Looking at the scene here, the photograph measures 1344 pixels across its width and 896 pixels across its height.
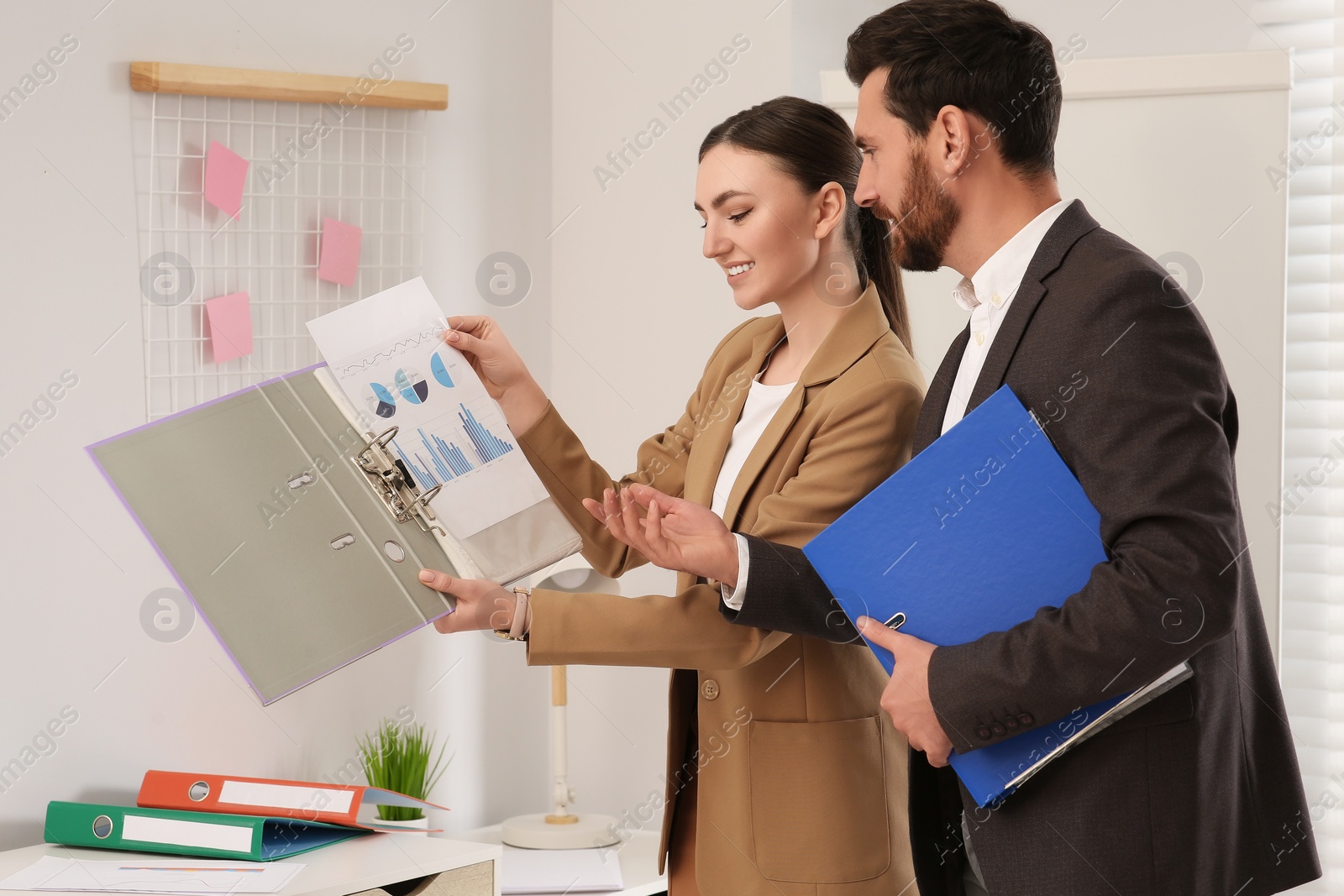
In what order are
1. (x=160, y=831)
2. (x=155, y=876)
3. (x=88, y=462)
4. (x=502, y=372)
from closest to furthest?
(x=502, y=372) < (x=155, y=876) < (x=160, y=831) < (x=88, y=462)

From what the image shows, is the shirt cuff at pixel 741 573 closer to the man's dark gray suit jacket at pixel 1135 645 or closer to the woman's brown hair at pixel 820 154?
the man's dark gray suit jacket at pixel 1135 645

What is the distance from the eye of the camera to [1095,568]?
1036 millimetres

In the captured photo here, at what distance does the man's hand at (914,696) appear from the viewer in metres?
1.10

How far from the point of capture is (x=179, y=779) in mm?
1970

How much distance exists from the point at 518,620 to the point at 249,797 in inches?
33.3

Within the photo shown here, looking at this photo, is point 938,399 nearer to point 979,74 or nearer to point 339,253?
point 979,74

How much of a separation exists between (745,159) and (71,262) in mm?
1207

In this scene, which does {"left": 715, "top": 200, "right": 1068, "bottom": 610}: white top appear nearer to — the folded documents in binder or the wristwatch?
the wristwatch

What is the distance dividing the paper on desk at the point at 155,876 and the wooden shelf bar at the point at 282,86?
131cm

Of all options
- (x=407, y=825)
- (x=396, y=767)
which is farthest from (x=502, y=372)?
A: (x=396, y=767)

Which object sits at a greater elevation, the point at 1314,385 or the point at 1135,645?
the point at 1314,385

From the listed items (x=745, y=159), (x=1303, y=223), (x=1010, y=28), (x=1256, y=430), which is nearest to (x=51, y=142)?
(x=745, y=159)

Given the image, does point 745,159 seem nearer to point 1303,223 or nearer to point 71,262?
point 71,262

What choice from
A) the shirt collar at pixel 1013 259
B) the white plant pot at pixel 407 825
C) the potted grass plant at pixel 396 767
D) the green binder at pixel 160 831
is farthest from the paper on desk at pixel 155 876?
the shirt collar at pixel 1013 259
